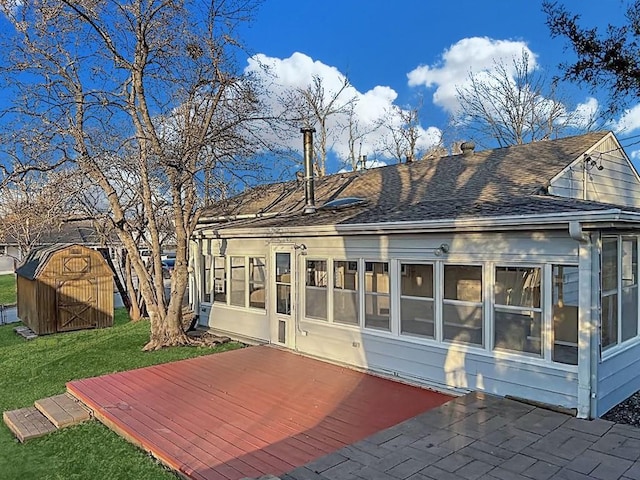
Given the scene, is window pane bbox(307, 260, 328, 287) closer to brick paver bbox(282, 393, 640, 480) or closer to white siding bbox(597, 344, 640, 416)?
brick paver bbox(282, 393, 640, 480)

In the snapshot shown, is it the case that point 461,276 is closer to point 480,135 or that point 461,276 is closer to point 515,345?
point 515,345

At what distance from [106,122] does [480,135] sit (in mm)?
20004

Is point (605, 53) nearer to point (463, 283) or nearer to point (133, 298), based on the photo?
point (463, 283)

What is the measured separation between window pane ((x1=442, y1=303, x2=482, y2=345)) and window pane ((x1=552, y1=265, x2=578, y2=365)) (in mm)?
914

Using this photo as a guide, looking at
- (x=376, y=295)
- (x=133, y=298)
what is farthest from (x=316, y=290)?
(x=133, y=298)

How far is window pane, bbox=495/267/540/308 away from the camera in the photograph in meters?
5.43

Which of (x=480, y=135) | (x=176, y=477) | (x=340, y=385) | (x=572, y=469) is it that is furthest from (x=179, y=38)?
(x=480, y=135)

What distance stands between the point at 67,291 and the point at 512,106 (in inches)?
850

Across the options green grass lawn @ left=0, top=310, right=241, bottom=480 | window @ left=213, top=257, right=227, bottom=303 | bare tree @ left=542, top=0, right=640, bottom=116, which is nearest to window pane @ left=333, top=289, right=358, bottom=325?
green grass lawn @ left=0, top=310, right=241, bottom=480

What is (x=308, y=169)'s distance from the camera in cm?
1066

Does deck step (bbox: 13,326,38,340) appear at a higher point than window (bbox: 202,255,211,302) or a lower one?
lower

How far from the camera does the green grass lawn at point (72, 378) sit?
443 cm

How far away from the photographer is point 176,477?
4.18 metres

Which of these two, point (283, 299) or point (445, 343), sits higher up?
point (283, 299)
